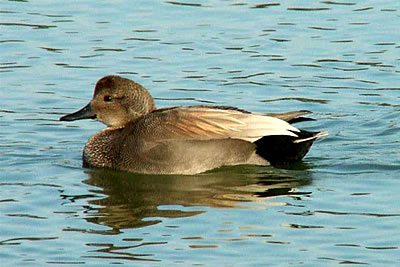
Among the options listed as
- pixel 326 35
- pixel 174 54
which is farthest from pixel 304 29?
pixel 174 54

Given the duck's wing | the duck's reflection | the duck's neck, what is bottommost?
the duck's reflection

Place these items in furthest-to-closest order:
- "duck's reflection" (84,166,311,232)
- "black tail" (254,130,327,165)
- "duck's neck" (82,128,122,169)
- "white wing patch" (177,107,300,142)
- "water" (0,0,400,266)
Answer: "duck's neck" (82,128,122,169)
"black tail" (254,130,327,165)
"white wing patch" (177,107,300,142)
"duck's reflection" (84,166,311,232)
"water" (0,0,400,266)

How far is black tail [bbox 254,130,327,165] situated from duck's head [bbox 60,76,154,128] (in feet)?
4.35

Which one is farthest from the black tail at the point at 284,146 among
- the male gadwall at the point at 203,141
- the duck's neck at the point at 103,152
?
the duck's neck at the point at 103,152

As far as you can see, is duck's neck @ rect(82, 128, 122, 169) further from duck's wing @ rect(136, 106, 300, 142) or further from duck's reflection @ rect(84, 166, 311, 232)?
duck's wing @ rect(136, 106, 300, 142)

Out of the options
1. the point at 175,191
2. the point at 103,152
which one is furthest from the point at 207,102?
the point at 175,191

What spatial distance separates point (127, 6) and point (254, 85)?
3935 millimetres

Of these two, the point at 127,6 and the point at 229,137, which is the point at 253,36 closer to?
the point at 127,6

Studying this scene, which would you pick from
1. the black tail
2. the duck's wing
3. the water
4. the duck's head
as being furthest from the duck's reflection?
the duck's head

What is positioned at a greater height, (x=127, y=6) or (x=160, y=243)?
(x=127, y=6)

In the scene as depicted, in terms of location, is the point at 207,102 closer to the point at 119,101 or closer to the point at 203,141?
the point at 119,101

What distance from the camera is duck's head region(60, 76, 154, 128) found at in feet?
40.5

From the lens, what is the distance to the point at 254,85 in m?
15.0

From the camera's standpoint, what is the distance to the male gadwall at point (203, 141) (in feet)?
38.8
